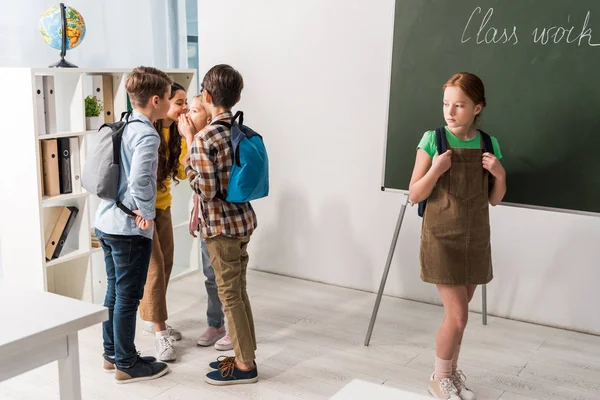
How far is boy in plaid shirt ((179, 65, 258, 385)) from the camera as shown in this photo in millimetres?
2489

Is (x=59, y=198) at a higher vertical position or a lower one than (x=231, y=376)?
higher

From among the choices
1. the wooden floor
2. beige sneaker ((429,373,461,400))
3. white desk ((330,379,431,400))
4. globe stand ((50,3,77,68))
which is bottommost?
the wooden floor

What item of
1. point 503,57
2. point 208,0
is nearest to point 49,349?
point 503,57

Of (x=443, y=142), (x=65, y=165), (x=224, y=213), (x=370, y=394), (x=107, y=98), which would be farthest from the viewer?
(x=107, y=98)

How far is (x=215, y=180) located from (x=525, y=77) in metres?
1.36

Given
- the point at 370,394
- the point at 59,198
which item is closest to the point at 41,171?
the point at 59,198

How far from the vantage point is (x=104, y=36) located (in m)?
4.03

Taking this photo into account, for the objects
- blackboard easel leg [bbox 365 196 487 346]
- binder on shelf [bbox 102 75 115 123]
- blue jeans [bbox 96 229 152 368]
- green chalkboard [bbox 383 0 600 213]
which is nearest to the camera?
blue jeans [bbox 96 229 152 368]

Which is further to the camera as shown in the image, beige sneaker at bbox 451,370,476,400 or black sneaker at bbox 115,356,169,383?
black sneaker at bbox 115,356,169,383

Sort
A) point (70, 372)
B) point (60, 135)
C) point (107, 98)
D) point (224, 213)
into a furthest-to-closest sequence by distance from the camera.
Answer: point (107, 98)
point (60, 135)
point (224, 213)
point (70, 372)

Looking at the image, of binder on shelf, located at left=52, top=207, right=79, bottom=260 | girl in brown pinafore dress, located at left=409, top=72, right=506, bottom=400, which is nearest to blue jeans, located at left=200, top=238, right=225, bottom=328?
binder on shelf, located at left=52, top=207, right=79, bottom=260

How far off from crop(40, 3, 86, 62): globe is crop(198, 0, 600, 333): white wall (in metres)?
1.15

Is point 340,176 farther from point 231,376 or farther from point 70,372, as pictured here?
point 70,372

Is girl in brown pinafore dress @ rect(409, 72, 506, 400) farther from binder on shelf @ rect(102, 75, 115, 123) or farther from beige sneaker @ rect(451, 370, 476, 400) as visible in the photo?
binder on shelf @ rect(102, 75, 115, 123)
